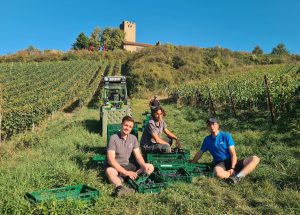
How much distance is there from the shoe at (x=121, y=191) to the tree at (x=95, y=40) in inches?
2992

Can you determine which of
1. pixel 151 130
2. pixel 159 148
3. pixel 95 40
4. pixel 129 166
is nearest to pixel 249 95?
pixel 151 130

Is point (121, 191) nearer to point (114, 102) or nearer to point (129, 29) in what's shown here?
point (114, 102)

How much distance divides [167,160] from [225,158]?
1000 millimetres

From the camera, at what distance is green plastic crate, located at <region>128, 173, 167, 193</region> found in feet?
16.5

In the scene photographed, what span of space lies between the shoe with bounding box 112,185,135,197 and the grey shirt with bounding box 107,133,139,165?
0.89 meters

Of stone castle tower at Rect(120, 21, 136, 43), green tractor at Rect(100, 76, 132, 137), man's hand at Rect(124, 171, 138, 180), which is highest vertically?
stone castle tower at Rect(120, 21, 136, 43)

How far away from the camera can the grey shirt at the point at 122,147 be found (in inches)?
227

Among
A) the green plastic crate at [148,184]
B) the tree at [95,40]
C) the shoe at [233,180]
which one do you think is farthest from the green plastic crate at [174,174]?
the tree at [95,40]

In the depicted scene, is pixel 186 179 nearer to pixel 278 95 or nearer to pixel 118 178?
pixel 118 178

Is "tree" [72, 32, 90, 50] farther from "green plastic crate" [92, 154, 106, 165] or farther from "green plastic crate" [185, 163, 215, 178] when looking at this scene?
"green plastic crate" [185, 163, 215, 178]

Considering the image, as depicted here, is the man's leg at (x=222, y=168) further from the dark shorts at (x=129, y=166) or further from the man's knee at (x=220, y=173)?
the dark shorts at (x=129, y=166)

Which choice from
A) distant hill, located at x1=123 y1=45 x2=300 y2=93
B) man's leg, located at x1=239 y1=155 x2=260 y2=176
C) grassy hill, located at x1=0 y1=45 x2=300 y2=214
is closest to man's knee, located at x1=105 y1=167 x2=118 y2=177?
grassy hill, located at x1=0 y1=45 x2=300 y2=214

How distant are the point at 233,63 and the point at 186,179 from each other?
36064mm

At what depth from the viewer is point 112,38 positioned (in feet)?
265
